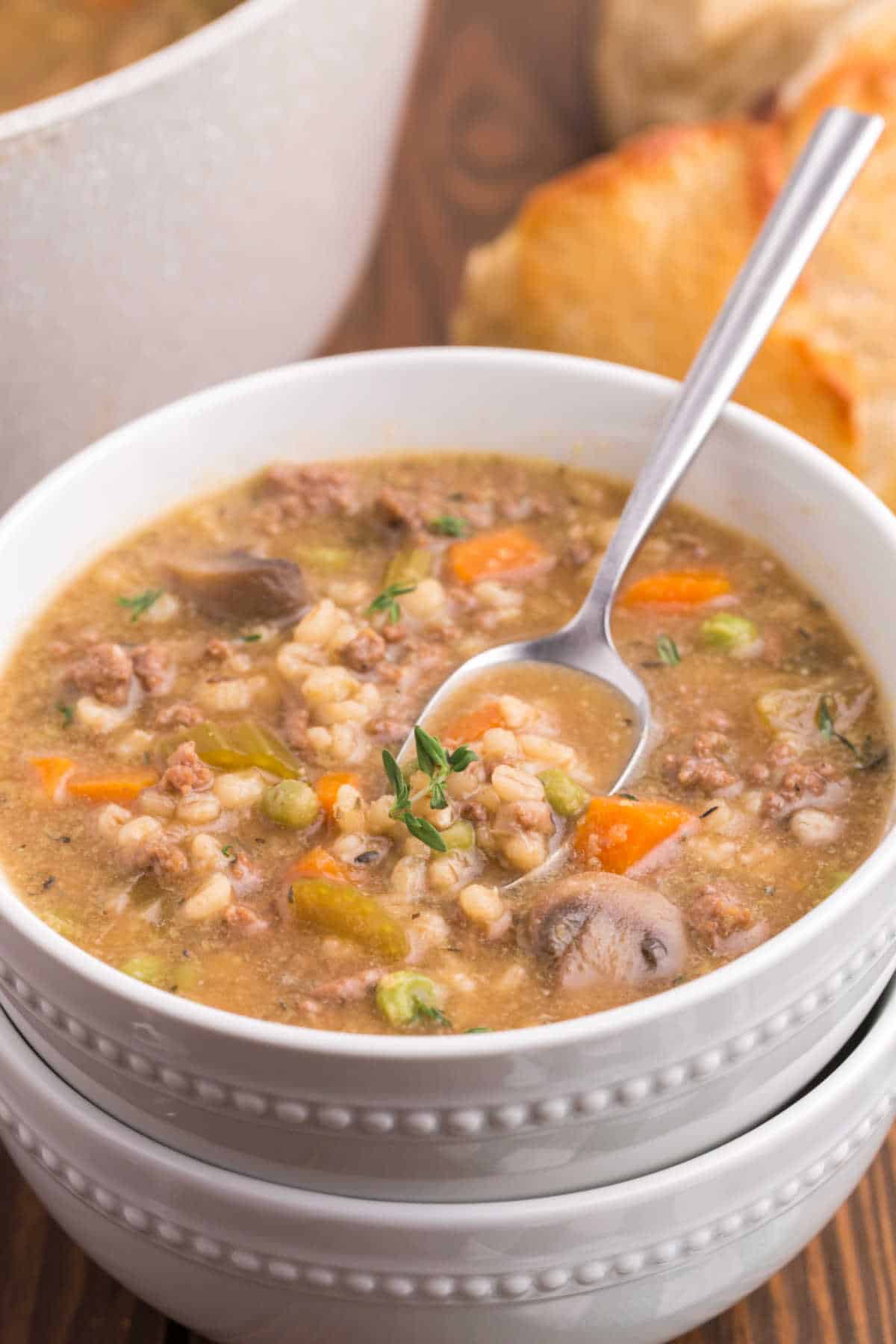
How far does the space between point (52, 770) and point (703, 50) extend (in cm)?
282

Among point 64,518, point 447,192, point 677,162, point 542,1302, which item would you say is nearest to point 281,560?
point 64,518

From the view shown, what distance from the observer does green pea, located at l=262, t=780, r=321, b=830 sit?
248cm

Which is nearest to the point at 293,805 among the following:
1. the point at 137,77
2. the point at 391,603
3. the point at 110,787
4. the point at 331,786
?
the point at 331,786

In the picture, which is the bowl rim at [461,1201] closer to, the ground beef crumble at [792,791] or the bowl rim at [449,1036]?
the bowl rim at [449,1036]

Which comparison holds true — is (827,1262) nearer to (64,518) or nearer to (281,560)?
(281,560)

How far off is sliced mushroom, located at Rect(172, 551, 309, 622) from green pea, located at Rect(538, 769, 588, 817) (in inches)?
24.7

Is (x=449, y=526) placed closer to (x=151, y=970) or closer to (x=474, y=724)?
(x=474, y=724)

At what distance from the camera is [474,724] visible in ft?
8.73

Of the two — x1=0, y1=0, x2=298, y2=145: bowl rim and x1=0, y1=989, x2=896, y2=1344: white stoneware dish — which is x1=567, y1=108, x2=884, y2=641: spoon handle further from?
x1=0, y1=0, x2=298, y2=145: bowl rim

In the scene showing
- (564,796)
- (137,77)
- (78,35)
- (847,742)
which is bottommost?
(847,742)

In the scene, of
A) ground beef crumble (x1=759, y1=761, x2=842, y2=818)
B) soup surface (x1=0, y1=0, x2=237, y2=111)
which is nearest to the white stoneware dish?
ground beef crumble (x1=759, y1=761, x2=842, y2=818)

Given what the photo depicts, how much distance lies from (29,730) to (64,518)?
1.40 ft

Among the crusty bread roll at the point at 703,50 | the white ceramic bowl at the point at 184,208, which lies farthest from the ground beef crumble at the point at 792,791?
the crusty bread roll at the point at 703,50

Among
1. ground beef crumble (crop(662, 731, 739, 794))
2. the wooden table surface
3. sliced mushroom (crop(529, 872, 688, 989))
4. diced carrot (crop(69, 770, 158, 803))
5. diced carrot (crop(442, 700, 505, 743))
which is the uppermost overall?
diced carrot (crop(69, 770, 158, 803))
